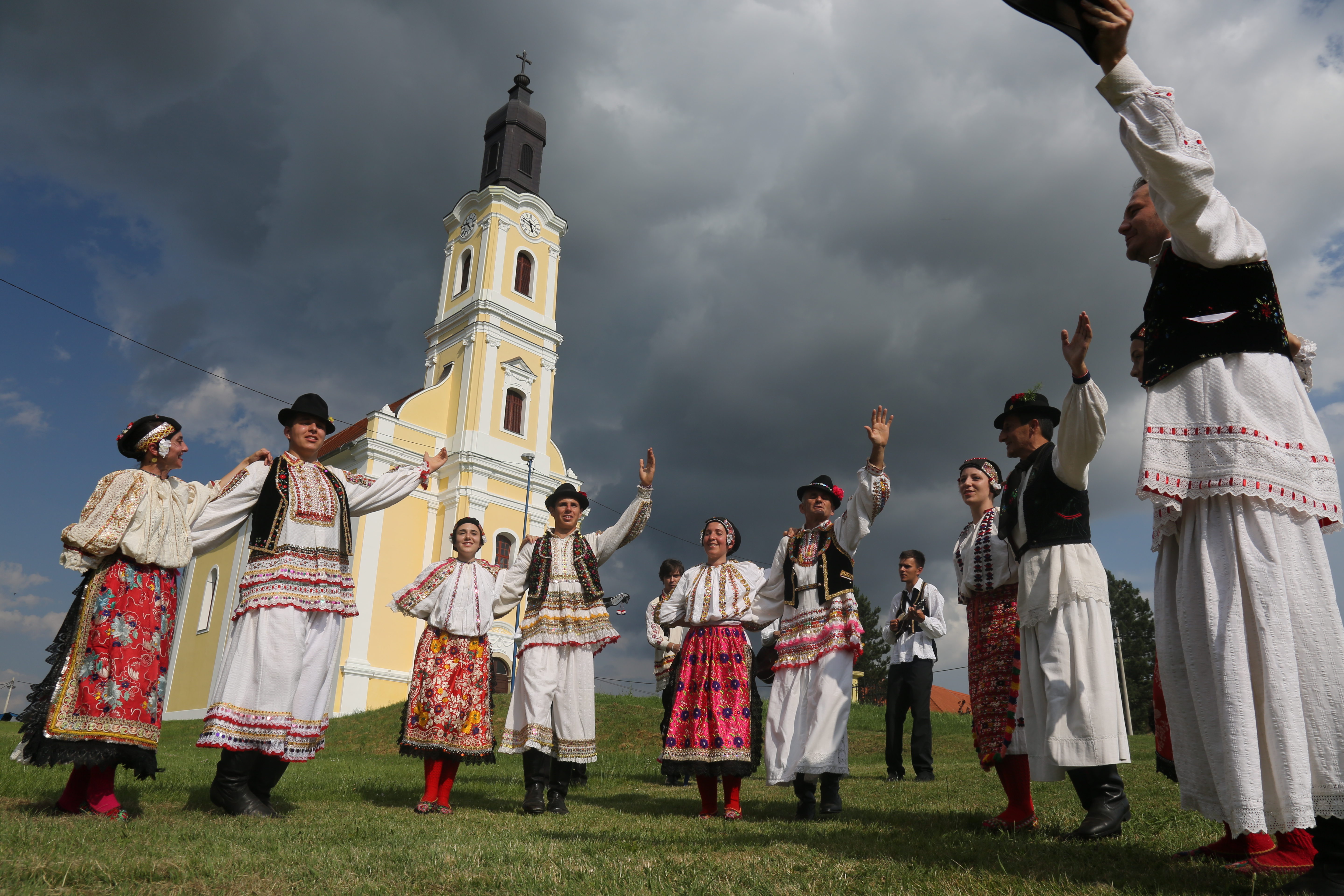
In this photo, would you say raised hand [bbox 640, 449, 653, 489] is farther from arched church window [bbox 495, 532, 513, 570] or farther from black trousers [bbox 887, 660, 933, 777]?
arched church window [bbox 495, 532, 513, 570]

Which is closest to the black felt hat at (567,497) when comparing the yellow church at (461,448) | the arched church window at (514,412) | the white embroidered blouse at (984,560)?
the white embroidered blouse at (984,560)

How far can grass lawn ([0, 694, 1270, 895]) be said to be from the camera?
113 inches

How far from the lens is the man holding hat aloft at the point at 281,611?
16.6ft

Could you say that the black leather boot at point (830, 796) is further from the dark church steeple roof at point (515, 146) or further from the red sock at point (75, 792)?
the dark church steeple roof at point (515, 146)

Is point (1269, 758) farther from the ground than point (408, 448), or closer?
closer

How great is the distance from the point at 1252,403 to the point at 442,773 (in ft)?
17.5

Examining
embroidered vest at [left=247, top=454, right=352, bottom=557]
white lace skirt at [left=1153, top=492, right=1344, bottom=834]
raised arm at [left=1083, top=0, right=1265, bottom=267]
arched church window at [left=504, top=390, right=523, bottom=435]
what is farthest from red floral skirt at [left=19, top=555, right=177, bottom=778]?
arched church window at [left=504, top=390, right=523, bottom=435]

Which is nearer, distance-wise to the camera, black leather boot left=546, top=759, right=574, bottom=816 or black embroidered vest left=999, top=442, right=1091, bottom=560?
black embroidered vest left=999, top=442, right=1091, bottom=560

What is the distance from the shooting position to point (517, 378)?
1255 inches

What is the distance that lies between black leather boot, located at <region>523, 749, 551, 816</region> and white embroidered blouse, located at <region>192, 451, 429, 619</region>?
1663 millimetres

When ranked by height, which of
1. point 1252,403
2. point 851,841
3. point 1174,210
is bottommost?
point 851,841

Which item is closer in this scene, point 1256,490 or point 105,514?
point 1256,490

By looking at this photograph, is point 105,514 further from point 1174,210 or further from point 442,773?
point 1174,210

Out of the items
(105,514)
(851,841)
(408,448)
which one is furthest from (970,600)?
(408,448)
